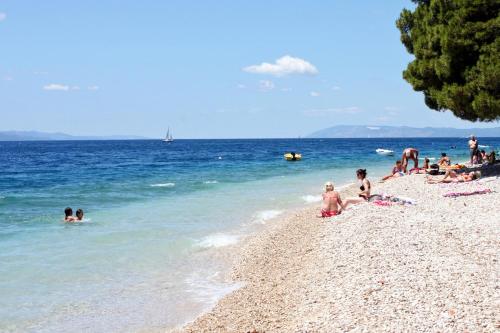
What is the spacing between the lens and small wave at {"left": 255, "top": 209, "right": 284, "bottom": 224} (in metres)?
18.9

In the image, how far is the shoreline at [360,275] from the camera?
7.22m

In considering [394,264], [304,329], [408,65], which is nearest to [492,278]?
[394,264]

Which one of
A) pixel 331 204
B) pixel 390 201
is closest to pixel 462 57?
pixel 390 201

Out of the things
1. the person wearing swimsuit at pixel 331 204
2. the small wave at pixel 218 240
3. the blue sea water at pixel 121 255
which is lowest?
the blue sea water at pixel 121 255

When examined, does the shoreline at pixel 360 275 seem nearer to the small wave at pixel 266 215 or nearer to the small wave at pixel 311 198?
the small wave at pixel 266 215

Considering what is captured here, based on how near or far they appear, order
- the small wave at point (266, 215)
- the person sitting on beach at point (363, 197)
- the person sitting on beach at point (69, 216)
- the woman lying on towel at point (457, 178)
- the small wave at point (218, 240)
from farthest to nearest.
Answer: the woman lying on towel at point (457, 178), the person sitting on beach at point (69, 216), the small wave at point (266, 215), the person sitting on beach at point (363, 197), the small wave at point (218, 240)

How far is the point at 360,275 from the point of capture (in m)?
8.96

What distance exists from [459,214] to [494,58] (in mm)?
9260

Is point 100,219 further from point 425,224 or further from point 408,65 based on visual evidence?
point 408,65

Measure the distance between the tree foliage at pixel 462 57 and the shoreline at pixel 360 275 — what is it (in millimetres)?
7815

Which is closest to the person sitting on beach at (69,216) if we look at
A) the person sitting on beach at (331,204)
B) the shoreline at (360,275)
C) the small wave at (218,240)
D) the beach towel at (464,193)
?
the small wave at (218,240)

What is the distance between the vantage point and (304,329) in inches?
286

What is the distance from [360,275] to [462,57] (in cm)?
1635

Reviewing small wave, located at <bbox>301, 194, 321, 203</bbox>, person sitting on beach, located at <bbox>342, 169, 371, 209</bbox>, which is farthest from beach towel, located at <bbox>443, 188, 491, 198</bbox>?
small wave, located at <bbox>301, 194, 321, 203</bbox>
